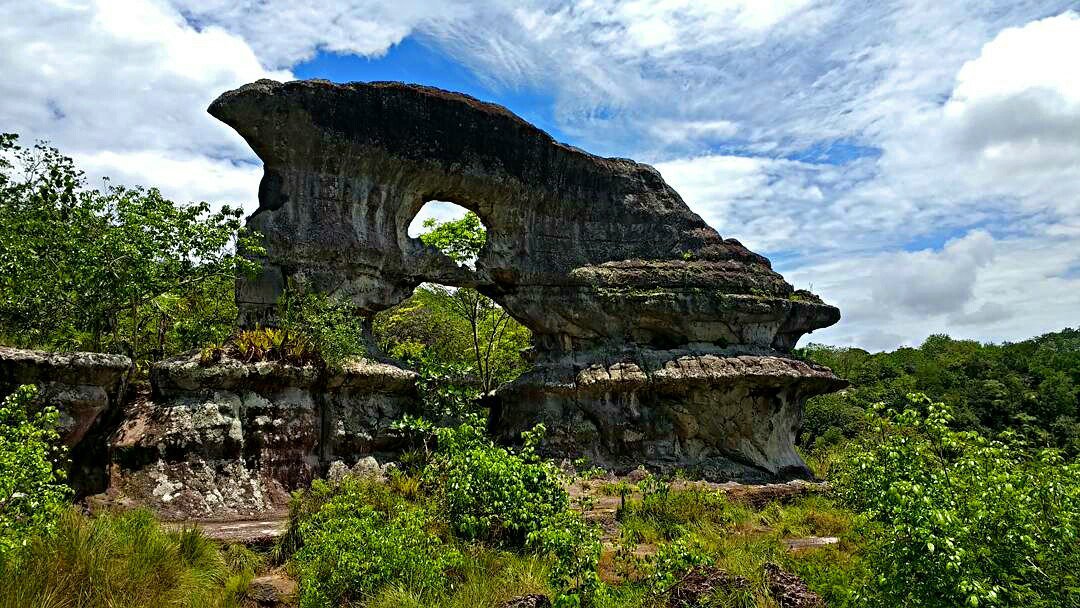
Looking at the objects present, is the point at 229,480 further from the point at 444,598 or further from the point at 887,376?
the point at 887,376

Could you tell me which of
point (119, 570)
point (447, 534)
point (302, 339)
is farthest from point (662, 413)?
point (119, 570)

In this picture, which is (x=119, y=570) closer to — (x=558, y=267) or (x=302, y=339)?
(x=302, y=339)

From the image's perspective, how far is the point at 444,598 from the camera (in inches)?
261

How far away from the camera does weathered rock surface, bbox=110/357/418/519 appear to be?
9.97 metres

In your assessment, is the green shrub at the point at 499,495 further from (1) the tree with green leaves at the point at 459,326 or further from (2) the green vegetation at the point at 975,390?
(2) the green vegetation at the point at 975,390

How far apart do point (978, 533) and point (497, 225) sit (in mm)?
12226

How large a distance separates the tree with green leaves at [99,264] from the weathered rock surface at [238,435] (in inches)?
49.6

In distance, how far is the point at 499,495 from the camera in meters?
8.02

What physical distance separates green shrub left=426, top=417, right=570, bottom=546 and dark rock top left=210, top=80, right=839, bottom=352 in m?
6.37

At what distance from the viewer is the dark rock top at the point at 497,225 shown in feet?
43.4

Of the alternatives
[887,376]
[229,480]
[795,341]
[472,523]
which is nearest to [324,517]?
[472,523]

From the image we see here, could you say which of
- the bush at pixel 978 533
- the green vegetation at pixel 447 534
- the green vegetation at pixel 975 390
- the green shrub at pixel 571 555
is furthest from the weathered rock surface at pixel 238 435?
the green vegetation at pixel 975 390

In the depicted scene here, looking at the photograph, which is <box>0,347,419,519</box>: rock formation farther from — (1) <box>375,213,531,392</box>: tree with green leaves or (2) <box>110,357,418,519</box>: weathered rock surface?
(1) <box>375,213,531,392</box>: tree with green leaves

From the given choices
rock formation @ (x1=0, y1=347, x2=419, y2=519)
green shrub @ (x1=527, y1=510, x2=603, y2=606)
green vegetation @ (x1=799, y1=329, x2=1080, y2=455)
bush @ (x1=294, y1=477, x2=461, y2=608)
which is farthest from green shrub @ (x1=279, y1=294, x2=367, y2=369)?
green vegetation @ (x1=799, y1=329, x2=1080, y2=455)
